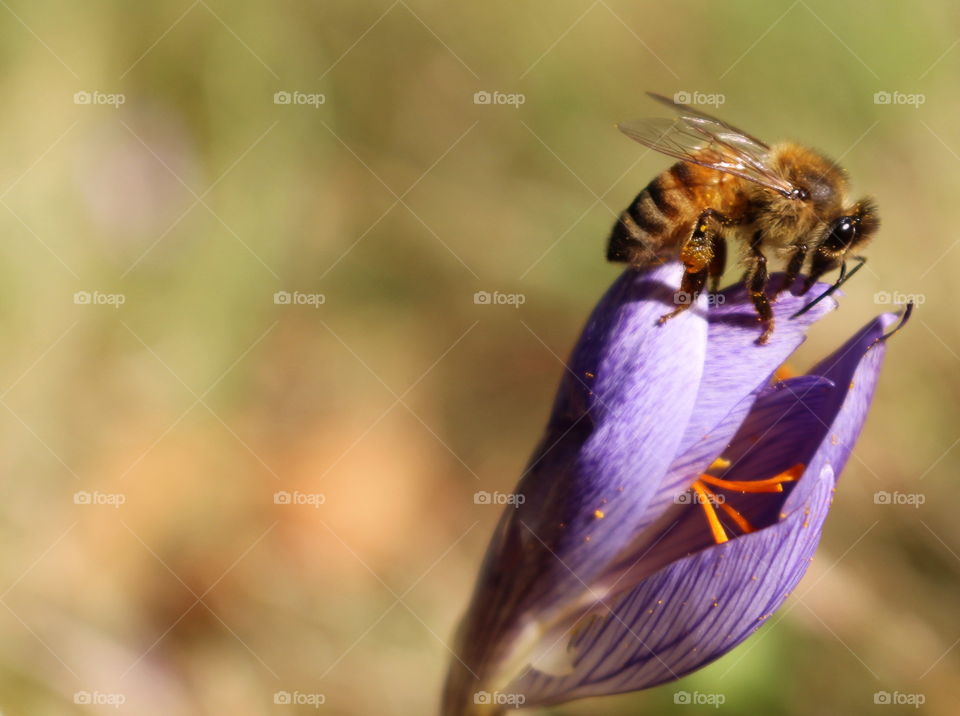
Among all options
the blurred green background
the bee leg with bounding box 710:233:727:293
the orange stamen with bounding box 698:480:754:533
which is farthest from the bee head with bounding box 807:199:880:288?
the blurred green background

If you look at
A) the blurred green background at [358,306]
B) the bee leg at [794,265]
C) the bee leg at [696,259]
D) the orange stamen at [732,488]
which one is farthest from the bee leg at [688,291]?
the blurred green background at [358,306]

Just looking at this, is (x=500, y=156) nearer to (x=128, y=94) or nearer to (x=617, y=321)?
(x=128, y=94)

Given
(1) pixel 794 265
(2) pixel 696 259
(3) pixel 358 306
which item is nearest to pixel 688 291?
(2) pixel 696 259

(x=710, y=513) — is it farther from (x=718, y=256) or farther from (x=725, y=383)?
(x=718, y=256)

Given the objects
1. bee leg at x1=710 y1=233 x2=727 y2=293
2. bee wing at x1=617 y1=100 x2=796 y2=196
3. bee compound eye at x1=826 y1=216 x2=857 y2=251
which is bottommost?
bee leg at x1=710 y1=233 x2=727 y2=293

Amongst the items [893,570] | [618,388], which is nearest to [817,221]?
[618,388]

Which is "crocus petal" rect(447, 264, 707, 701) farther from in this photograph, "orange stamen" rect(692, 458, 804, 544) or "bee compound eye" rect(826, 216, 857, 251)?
Answer: "bee compound eye" rect(826, 216, 857, 251)

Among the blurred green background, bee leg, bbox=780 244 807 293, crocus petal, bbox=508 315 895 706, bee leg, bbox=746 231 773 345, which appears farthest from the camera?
the blurred green background
